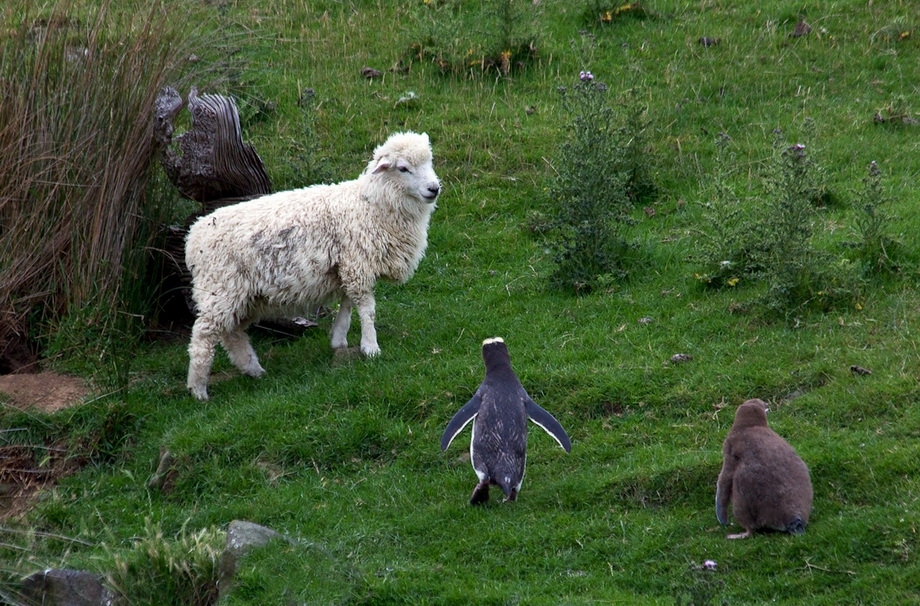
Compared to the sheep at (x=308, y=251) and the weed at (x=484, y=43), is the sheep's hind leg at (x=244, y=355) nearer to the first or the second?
the sheep at (x=308, y=251)

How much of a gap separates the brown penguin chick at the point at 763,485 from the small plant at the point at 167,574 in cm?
340

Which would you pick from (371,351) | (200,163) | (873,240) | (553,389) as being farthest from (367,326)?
(873,240)

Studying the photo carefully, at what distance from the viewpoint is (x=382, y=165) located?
10.0 m

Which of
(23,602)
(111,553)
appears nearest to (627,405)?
(111,553)

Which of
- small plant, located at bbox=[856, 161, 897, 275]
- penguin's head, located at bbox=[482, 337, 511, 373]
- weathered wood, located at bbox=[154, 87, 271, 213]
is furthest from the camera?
weathered wood, located at bbox=[154, 87, 271, 213]

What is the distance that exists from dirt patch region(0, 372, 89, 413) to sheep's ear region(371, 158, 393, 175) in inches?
135

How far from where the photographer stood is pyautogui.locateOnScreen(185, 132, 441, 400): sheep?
9742 mm

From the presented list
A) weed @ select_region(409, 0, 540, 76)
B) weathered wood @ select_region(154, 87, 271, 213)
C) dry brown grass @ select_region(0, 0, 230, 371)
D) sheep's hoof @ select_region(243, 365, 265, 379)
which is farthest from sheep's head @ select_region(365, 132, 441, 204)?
weed @ select_region(409, 0, 540, 76)

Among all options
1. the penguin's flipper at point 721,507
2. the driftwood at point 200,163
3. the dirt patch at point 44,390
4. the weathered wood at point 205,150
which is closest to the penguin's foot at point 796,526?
the penguin's flipper at point 721,507

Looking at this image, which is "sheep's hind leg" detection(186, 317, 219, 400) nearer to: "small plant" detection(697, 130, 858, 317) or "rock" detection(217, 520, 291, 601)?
"rock" detection(217, 520, 291, 601)

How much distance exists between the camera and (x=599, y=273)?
1110 centimetres

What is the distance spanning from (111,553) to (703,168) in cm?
846

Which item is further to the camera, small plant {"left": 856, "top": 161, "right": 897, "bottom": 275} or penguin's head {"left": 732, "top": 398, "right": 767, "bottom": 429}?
small plant {"left": 856, "top": 161, "right": 897, "bottom": 275}

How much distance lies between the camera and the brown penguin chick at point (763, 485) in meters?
6.49
